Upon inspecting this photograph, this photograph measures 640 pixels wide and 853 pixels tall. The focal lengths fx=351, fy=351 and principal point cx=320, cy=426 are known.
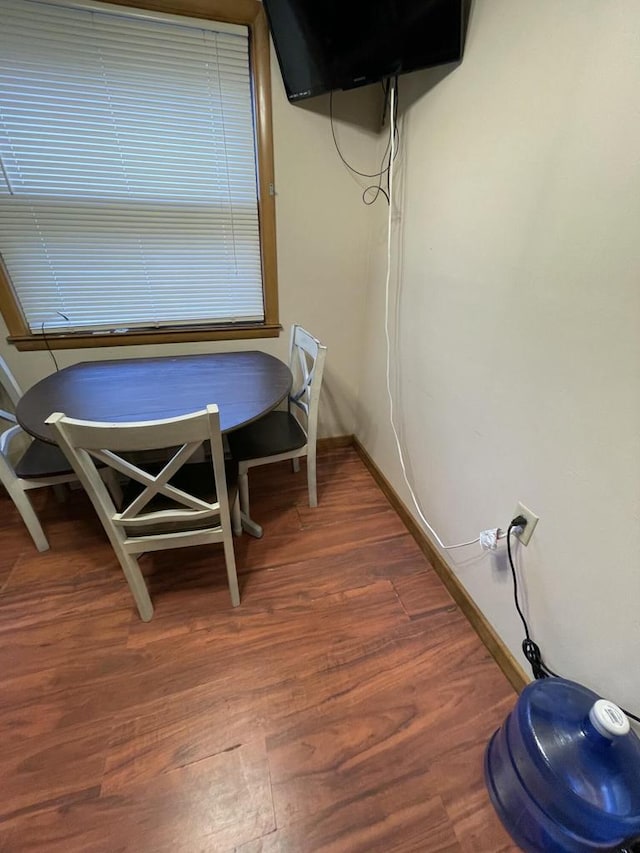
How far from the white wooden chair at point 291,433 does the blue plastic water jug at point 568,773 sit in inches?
46.3

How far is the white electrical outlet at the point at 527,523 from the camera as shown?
41.1 inches

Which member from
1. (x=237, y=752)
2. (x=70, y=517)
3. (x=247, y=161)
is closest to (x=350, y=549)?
(x=237, y=752)

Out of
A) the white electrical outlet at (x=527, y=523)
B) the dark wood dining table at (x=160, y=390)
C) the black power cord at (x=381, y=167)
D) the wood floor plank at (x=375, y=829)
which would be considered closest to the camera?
the wood floor plank at (x=375, y=829)

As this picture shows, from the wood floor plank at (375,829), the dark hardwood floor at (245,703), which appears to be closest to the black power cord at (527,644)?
the dark hardwood floor at (245,703)

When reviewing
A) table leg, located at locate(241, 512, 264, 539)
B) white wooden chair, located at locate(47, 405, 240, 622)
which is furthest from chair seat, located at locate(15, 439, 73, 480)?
table leg, located at locate(241, 512, 264, 539)

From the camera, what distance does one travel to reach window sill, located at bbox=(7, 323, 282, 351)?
5.72 feet

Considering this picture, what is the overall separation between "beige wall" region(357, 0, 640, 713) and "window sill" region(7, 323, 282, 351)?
3.27ft

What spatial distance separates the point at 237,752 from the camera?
1031 mm

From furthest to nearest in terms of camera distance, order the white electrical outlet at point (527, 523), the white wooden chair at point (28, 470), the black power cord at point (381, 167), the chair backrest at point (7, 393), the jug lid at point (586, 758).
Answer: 1. the chair backrest at point (7, 393)
2. the black power cord at point (381, 167)
3. the white wooden chair at point (28, 470)
4. the white electrical outlet at point (527, 523)
5. the jug lid at point (586, 758)

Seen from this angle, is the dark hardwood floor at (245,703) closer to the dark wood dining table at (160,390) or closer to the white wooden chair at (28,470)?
the white wooden chair at (28,470)

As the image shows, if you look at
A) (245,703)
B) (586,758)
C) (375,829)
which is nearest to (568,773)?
(586,758)

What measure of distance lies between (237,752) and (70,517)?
1410 mm

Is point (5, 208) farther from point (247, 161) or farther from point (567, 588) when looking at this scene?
point (567, 588)

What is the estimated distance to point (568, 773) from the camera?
2.48ft
